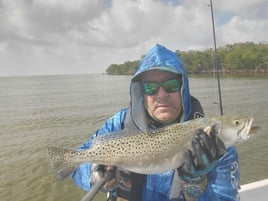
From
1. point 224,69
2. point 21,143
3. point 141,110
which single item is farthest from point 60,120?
point 224,69

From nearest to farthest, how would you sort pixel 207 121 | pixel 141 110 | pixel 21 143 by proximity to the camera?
pixel 207 121
pixel 141 110
pixel 21 143

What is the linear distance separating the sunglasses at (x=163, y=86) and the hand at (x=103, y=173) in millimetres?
1036

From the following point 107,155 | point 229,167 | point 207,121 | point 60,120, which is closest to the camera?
point 207,121

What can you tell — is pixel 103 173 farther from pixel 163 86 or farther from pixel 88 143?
pixel 163 86

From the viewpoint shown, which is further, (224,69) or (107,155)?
(224,69)

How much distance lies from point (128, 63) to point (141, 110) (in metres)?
193

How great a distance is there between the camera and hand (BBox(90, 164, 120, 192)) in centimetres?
330

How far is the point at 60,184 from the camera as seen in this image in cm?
1108

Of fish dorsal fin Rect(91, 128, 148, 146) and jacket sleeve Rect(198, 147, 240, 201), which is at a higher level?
fish dorsal fin Rect(91, 128, 148, 146)

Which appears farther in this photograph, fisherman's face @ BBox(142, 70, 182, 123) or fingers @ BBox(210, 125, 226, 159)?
fisherman's face @ BBox(142, 70, 182, 123)

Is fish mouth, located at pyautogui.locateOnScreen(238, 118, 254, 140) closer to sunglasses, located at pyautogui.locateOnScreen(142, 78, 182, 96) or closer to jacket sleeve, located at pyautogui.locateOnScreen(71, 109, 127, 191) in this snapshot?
sunglasses, located at pyautogui.locateOnScreen(142, 78, 182, 96)

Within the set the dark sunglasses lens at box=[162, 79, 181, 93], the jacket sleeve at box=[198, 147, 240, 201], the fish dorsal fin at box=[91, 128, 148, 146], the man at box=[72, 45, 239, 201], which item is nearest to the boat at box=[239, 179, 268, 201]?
the man at box=[72, 45, 239, 201]

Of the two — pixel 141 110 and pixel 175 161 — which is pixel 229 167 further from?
pixel 141 110

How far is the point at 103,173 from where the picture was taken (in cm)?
332
